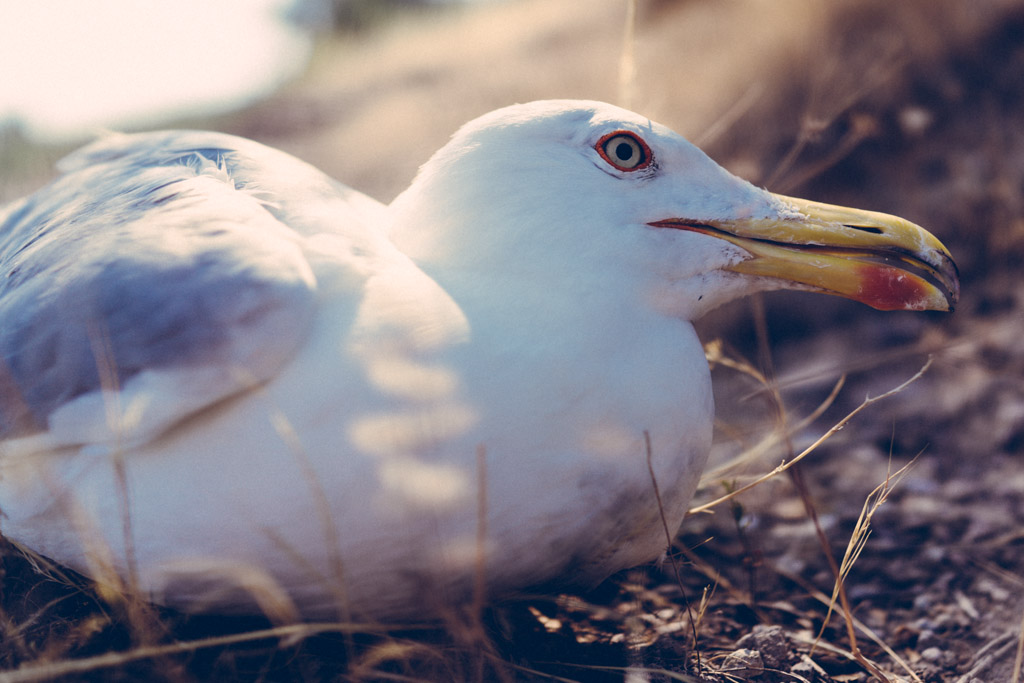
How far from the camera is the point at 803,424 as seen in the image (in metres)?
2.67

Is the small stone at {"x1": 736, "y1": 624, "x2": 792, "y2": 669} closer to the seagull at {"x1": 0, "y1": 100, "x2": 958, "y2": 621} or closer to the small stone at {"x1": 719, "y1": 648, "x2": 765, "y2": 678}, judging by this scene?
the small stone at {"x1": 719, "y1": 648, "x2": 765, "y2": 678}

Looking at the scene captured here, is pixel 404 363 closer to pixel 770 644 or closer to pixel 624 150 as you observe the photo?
pixel 624 150

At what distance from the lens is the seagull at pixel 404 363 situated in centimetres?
167

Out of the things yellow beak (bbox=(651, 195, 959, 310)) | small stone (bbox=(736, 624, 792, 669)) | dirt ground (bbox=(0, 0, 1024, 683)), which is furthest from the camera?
small stone (bbox=(736, 624, 792, 669))

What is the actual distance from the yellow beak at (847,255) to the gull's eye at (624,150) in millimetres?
170

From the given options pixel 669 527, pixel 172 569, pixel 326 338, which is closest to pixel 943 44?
pixel 669 527

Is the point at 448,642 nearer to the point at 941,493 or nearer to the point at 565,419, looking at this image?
the point at 565,419

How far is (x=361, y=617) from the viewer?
6.03 ft

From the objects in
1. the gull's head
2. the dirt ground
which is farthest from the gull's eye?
the dirt ground

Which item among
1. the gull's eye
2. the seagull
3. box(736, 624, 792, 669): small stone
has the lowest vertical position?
box(736, 624, 792, 669): small stone

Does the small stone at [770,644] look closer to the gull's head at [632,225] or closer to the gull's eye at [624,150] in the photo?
the gull's head at [632,225]

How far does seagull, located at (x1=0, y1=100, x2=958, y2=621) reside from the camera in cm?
167

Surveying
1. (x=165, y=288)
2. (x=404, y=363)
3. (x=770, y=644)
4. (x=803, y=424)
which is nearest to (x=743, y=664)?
(x=770, y=644)

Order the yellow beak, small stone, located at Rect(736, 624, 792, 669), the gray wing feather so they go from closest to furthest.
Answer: the gray wing feather < the yellow beak < small stone, located at Rect(736, 624, 792, 669)
